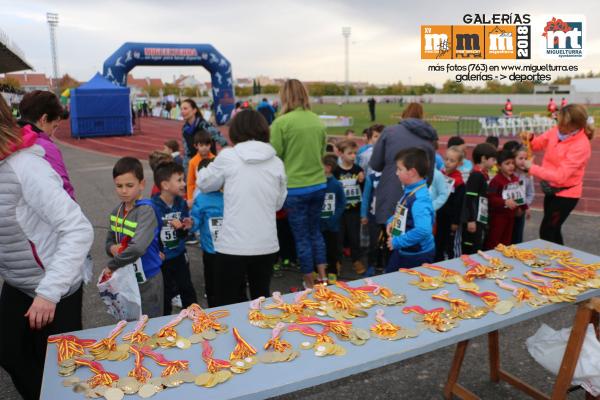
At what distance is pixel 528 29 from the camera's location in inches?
411

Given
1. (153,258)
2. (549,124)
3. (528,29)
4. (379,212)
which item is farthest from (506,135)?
(153,258)

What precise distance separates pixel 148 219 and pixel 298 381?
1.63m

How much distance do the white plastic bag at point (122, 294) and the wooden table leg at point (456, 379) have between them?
193 cm

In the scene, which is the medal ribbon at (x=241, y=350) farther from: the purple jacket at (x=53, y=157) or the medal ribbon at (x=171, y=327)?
the purple jacket at (x=53, y=157)

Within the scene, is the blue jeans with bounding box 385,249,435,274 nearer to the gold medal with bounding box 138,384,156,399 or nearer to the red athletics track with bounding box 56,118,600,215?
the gold medal with bounding box 138,384,156,399

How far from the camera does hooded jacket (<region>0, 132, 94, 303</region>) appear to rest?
6.30 feet

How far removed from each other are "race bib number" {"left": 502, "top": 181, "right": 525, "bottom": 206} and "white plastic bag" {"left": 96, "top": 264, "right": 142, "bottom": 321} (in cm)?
360

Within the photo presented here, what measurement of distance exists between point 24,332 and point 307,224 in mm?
2493

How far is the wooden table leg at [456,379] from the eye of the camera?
285cm

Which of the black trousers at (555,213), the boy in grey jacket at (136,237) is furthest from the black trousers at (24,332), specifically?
the black trousers at (555,213)

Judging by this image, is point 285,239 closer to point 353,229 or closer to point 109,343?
point 353,229

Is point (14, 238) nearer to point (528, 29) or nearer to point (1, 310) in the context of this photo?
point (1, 310)

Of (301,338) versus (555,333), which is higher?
(301,338)

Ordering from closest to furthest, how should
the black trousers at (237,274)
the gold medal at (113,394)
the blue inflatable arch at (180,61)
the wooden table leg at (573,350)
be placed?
the gold medal at (113,394)
the wooden table leg at (573,350)
the black trousers at (237,274)
the blue inflatable arch at (180,61)
